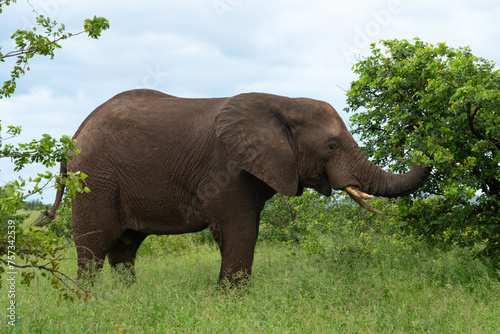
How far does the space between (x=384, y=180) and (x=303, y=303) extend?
2214 millimetres

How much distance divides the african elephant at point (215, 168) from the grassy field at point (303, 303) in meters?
0.78

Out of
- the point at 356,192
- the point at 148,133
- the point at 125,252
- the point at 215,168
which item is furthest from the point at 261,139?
the point at 125,252

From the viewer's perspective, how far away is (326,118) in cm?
779

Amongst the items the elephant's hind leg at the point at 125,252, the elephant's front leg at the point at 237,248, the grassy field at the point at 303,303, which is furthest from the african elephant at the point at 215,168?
the grassy field at the point at 303,303

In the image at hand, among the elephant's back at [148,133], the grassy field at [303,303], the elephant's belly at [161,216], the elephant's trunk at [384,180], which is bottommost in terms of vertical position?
the grassy field at [303,303]

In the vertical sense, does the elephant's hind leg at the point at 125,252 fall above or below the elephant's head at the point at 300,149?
below

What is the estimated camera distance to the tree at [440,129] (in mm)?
7680

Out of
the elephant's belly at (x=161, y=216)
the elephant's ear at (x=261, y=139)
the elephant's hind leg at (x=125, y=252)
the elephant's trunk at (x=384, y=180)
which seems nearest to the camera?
the elephant's ear at (x=261, y=139)

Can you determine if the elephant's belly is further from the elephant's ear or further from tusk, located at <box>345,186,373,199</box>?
tusk, located at <box>345,186,373,199</box>

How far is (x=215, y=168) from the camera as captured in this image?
7.70 metres

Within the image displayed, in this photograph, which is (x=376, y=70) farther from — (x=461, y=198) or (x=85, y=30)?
(x=85, y=30)

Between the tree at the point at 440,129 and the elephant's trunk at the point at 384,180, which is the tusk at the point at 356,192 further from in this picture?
the tree at the point at 440,129

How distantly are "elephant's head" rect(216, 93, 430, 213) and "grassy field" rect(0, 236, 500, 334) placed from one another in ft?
4.41

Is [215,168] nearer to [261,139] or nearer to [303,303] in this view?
[261,139]
